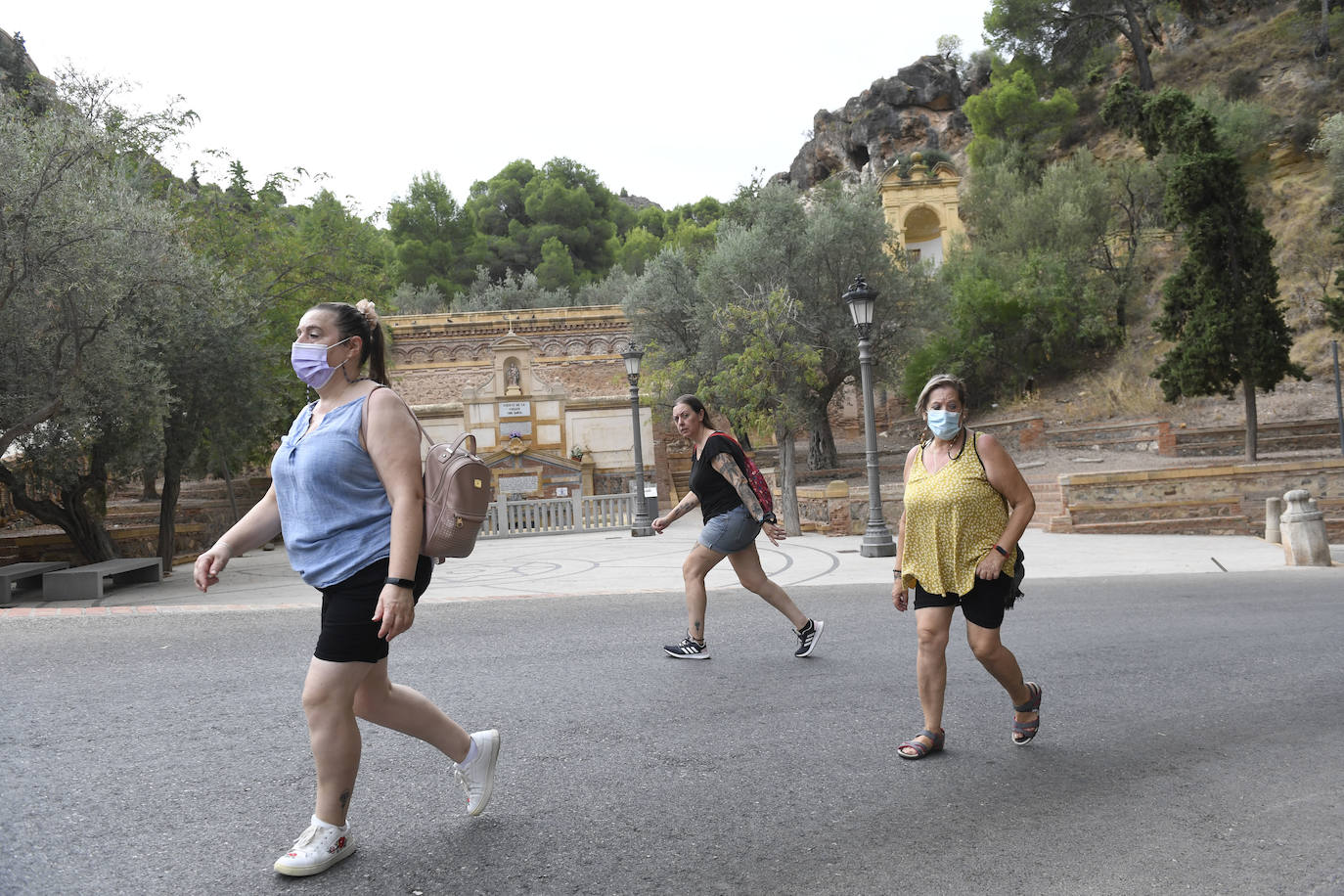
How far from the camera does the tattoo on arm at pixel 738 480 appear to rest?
6.02 metres

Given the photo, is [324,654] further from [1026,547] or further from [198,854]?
[1026,547]

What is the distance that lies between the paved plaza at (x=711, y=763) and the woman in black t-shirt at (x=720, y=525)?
285 millimetres

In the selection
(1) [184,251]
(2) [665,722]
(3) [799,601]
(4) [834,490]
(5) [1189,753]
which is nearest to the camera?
(5) [1189,753]

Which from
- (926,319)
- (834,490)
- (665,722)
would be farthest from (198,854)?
(926,319)

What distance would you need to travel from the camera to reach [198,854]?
309 centimetres

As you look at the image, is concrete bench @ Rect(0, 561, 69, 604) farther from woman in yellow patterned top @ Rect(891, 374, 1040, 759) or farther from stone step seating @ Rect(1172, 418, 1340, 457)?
stone step seating @ Rect(1172, 418, 1340, 457)

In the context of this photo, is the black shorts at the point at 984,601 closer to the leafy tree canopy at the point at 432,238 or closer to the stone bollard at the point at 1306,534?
the stone bollard at the point at 1306,534

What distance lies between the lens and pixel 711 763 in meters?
4.01

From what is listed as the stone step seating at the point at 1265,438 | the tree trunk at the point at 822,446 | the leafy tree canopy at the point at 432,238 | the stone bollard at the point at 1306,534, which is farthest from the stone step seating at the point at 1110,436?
the leafy tree canopy at the point at 432,238

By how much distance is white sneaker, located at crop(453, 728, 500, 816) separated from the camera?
334cm

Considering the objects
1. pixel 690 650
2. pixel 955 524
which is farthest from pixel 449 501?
pixel 690 650

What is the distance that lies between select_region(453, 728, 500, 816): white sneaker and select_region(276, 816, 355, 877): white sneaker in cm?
50

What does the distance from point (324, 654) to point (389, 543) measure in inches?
14.8

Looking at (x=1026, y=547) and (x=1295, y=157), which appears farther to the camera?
(x=1295, y=157)
